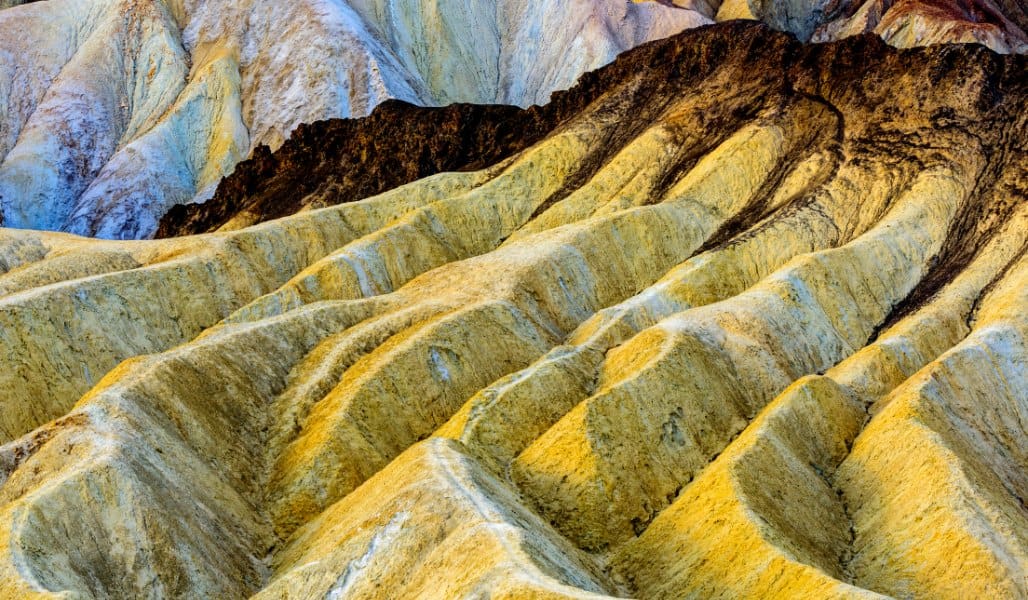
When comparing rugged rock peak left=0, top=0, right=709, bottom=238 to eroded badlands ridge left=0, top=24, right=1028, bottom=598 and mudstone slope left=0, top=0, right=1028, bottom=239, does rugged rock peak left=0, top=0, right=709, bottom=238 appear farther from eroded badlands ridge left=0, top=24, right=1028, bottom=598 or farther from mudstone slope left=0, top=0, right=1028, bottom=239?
eroded badlands ridge left=0, top=24, right=1028, bottom=598

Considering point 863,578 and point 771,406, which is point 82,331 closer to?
point 771,406

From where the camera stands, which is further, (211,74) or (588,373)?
(211,74)

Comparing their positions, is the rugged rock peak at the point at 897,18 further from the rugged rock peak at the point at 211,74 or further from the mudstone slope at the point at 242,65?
the rugged rock peak at the point at 211,74

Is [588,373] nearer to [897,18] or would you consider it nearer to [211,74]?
[211,74]

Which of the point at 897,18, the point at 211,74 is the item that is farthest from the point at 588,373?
the point at 897,18

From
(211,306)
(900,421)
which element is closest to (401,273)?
(211,306)

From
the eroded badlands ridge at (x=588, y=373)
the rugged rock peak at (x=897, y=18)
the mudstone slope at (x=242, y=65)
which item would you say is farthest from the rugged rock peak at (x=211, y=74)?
the eroded badlands ridge at (x=588, y=373)
